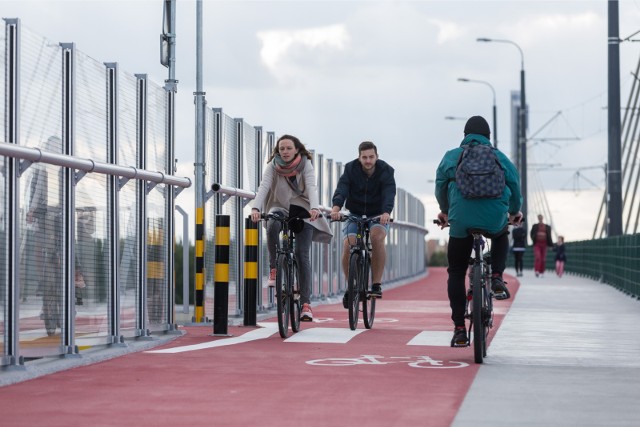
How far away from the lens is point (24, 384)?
29.2 feet

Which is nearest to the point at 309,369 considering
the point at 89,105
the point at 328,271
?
the point at 89,105

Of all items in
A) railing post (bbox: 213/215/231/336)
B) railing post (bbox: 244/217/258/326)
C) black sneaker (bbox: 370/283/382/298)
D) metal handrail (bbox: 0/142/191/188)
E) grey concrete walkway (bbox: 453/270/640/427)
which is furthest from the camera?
railing post (bbox: 244/217/258/326)

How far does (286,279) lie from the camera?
13.0 metres

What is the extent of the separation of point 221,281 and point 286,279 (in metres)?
0.77

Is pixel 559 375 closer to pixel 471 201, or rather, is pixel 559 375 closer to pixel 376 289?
pixel 471 201

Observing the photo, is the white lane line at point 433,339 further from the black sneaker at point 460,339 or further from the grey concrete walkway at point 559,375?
the black sneaker at point 460,339

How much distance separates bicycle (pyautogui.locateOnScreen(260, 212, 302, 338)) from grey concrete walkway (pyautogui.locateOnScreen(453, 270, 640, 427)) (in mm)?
1821

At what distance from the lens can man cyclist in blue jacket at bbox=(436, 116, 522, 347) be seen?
1048cm

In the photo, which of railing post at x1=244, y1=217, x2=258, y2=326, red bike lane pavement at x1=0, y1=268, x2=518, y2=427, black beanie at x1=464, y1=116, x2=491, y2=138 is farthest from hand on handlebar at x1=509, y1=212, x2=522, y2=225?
railing post at x1=244, y1=217, x2=258, y2=326

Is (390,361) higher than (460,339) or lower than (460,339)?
lower

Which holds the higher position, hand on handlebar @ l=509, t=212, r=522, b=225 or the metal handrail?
the metal handrail

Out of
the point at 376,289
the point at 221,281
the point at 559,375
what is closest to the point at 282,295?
the point at 221,281

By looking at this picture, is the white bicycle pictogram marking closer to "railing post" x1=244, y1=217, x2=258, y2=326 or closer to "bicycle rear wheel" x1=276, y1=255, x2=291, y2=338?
"bicycle rear wheel" x1=276, y1=255, x2=291, y2=338

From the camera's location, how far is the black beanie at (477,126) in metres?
10.8
